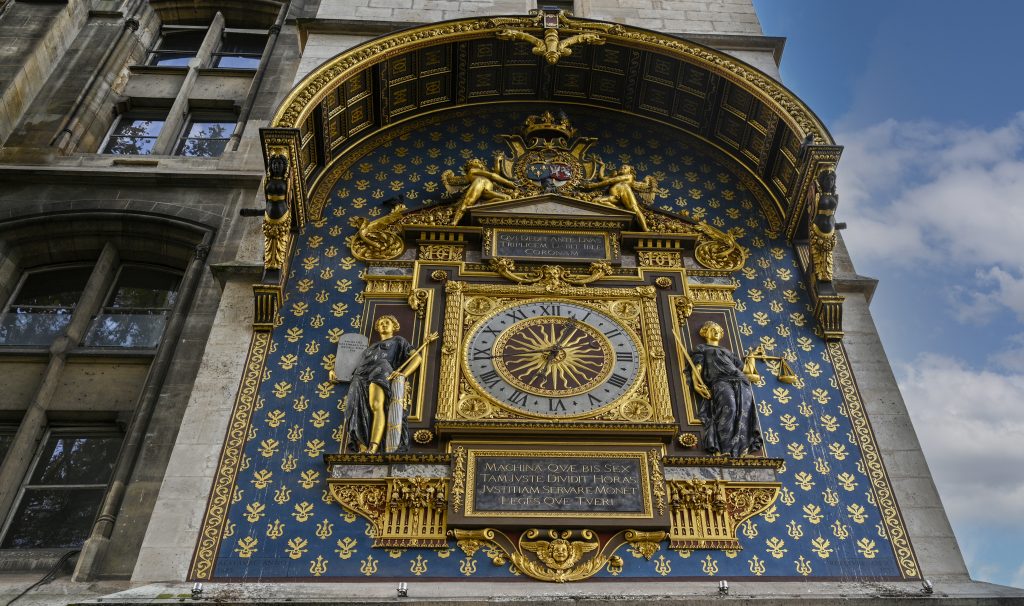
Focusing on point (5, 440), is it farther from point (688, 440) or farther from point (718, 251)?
point (718, 251)

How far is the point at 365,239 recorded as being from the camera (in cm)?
1315

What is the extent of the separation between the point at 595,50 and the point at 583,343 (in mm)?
5182

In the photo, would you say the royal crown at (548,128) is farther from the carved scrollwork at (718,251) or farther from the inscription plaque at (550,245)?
the carved scrollwork at (718,251)

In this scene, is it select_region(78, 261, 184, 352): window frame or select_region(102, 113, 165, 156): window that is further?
select_region(102, 113, 165, 156): window

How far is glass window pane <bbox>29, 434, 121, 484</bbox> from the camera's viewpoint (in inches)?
452

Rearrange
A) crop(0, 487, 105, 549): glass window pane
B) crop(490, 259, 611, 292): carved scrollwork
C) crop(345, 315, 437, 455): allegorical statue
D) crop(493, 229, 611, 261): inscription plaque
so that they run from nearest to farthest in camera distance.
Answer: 1. crop(345, 315, 437, 455): allegorical statue
2. crop(0, 487, 105, 549): glass window pane
3. crop(490, 259, 611, 292): carved scrollwork
4. crop(493, 229, 611, 261): inscription plaque

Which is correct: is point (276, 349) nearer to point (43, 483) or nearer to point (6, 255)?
point (43, 483)

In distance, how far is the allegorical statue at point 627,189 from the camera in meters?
13.6

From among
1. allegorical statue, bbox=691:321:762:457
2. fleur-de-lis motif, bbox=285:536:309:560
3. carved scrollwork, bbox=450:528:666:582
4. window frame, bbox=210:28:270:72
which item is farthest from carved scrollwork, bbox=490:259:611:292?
window frame, bbox=210:28:270:72

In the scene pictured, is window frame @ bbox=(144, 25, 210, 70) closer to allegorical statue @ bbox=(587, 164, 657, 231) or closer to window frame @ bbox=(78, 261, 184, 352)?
window frame @ bbox=(78, 261, 184, 352)

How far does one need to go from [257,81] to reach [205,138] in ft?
4.34

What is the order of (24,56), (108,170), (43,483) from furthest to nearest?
(24,56), (108,170), (43,483)

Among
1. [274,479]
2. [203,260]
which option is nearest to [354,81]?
[203,260]

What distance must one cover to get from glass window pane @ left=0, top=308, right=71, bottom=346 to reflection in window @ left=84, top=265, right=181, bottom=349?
1.57ft
